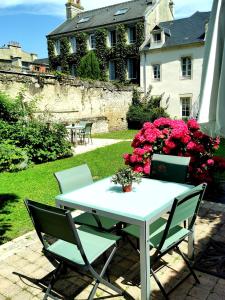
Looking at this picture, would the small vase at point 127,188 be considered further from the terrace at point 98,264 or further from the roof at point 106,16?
the roof at point 106,16

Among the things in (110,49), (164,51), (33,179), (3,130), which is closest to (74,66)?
(110,49)

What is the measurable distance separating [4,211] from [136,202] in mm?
3487

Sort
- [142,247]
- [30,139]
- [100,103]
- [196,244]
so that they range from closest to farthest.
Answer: [142,247], [196,244], [30,139], [100,103]

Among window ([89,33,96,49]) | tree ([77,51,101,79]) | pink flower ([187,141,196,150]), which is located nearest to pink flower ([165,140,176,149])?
pink flower ([187,141,196,150])

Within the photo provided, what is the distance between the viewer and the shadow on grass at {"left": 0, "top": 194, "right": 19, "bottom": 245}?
4.58m

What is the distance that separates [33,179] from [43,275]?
478cm

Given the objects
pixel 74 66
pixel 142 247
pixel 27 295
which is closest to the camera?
pixel 142 247

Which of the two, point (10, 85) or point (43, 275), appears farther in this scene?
point (10, 85)

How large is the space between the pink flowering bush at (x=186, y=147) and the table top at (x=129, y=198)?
2.18m

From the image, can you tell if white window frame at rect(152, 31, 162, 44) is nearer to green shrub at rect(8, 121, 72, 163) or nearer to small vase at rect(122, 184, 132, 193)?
green shrub at rect(8, 121, 72, 163)

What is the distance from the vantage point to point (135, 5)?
87.5 ft

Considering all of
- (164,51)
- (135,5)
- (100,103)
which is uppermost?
(135,5)

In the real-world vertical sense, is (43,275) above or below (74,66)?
below

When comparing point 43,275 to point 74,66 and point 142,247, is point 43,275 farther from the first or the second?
point 74,66
